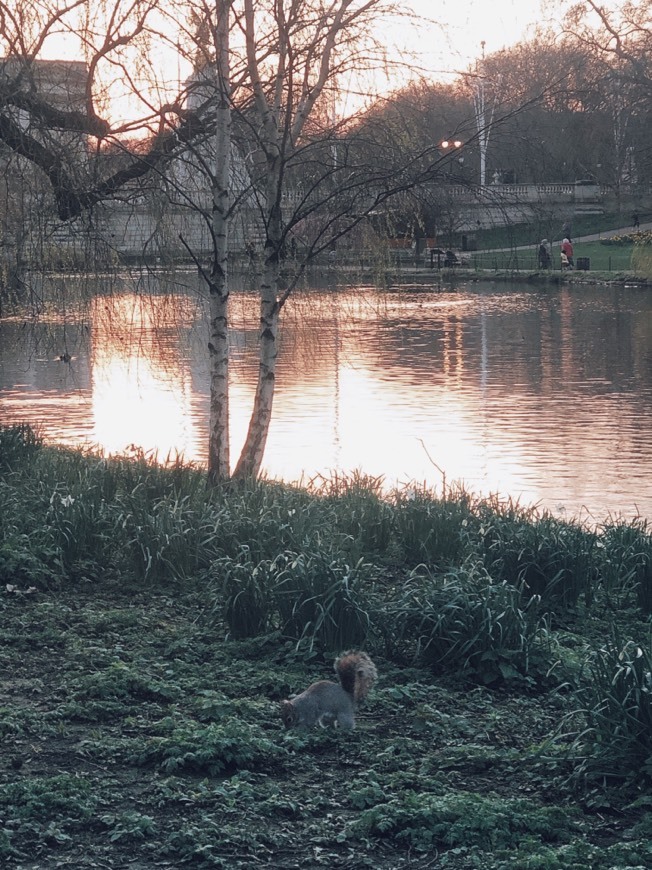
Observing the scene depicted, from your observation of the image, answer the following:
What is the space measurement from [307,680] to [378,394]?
16.0m

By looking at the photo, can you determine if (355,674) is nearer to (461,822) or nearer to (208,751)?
(208,751)

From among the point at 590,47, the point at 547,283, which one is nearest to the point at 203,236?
the point at 590,47

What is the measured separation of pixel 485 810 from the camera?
4.26 metres

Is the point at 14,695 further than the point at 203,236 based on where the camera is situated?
No

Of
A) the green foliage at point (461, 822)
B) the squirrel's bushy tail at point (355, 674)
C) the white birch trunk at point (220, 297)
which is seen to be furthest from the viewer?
the white birch trunk at point (220, 297)

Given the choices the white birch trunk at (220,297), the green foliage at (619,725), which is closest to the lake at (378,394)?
the white birch trunk at (220,297)

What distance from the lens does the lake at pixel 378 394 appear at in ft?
39.2

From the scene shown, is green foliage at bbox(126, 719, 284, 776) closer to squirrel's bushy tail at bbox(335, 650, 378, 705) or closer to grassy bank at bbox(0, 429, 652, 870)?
grassy bank at bbox(0, 429, 652, 870)

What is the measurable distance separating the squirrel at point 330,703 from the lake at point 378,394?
4987 millimetres

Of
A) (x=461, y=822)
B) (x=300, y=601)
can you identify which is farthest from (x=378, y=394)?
(x=461, y=822)

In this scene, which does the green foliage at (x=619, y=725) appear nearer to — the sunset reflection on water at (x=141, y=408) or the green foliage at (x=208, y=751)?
the green foliage at (x=208, y=751)

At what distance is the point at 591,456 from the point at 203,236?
21.2ft

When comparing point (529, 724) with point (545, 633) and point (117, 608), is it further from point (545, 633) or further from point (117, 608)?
point (117, 608)

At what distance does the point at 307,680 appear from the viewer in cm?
589
